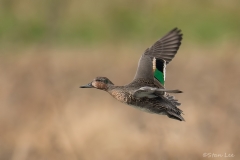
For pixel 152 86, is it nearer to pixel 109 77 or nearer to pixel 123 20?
pixel 109 77

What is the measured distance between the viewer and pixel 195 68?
12.2 m

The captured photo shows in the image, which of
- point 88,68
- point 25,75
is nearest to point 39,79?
point 25,75

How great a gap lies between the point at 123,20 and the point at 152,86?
1032 cm

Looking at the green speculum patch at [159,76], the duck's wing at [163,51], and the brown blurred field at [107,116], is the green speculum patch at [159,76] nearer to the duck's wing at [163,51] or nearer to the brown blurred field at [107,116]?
the duck's wing at [163,51]

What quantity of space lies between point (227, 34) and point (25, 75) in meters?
4.40

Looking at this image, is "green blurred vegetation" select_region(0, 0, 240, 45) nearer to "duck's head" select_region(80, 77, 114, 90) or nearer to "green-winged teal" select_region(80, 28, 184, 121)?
"green-winged teal" select_region(80, 28, 184, 121)

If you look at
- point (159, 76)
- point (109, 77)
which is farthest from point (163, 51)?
point (109, 77)

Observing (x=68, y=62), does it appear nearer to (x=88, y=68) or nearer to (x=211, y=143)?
(x=88, y=68)

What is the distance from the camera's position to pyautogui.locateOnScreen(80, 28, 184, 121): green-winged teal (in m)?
5.71

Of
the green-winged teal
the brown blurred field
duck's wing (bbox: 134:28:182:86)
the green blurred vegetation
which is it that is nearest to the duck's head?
the green-winged teal

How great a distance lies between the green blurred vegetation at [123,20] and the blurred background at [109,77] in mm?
24

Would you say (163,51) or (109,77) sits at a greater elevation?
(163,51)

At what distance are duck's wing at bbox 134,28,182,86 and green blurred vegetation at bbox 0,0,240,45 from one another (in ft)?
25.5

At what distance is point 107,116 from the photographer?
10.6 meters
